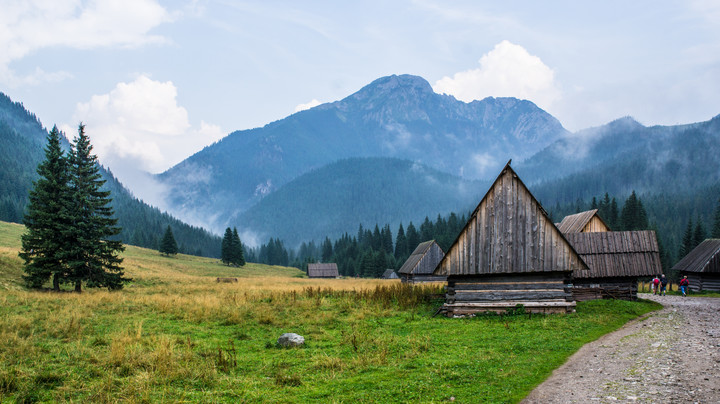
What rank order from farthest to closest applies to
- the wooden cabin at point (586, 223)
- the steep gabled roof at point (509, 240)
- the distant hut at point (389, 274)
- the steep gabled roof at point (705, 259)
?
the distant hut at point (389, 274), the steep gabled roof at point (705, 259), the wooden cabin at point (586, 223), the steep gabled roof at point (509, 240)

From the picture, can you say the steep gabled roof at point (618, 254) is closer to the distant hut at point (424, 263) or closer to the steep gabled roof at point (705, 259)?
the steep gabled roof at point (705, 259)

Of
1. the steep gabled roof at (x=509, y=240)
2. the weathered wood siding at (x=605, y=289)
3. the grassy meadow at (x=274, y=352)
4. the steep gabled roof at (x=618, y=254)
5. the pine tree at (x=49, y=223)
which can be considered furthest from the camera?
Answer: the pine tree at (x=49, y=223)

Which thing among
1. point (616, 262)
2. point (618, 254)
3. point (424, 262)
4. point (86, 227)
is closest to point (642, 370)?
point (616, 262)

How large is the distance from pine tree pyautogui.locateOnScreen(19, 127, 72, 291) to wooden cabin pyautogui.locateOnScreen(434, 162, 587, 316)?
2568 cm

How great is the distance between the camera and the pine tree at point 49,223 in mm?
28047

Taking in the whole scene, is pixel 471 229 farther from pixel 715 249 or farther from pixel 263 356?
pixel 715 249

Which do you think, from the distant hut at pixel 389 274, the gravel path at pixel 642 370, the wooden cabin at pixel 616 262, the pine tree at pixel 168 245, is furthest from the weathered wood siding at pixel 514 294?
the pine tree at pixel 168 245

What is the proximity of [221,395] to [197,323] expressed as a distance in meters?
10.5

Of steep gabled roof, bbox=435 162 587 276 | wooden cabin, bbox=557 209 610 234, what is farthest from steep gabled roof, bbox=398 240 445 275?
steep gabled roof, bbox=435 162 587 276

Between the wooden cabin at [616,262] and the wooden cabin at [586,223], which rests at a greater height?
the wooden cabin at [586,223]

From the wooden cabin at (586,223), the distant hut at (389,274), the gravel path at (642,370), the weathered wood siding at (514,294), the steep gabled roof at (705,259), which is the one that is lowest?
the distant hut at (389,274)

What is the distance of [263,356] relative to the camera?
12820 mm

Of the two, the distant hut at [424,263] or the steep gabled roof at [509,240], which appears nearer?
the steep gabled roof at [509,240]

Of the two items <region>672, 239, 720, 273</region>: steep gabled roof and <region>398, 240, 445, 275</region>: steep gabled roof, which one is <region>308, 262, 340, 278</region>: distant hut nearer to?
<region>398, 240, 445, 275</region>: steep gabled roof
